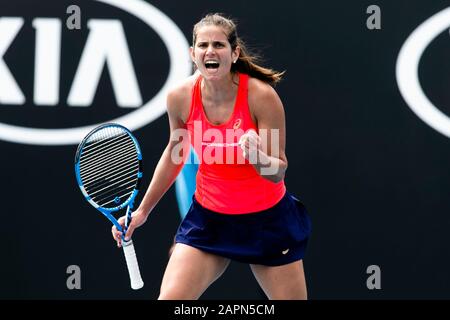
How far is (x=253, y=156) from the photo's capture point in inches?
138

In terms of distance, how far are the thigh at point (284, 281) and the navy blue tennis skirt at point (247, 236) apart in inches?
1.2

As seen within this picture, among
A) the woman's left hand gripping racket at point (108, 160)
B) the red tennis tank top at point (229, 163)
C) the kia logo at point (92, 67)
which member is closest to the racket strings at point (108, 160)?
the woman's left hand gripping racket at point (108, 160)

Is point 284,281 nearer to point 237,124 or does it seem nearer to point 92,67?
point 237,124

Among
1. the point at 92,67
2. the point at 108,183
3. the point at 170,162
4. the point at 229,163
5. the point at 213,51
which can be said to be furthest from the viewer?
the point at 92,67

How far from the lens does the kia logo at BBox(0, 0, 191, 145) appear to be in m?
5.05

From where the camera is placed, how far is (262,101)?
12.6ft

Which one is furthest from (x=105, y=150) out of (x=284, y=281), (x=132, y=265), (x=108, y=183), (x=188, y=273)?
(x=284, y=281)

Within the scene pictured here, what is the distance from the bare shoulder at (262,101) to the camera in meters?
3.83

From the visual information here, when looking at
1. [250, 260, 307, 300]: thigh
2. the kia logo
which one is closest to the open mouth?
[250, 260, 307, 300]: thigh

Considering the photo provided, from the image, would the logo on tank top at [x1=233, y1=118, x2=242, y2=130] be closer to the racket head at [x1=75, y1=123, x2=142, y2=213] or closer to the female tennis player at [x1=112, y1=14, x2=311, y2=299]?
the female tennis player at [x1=112, y1=14, x2=311, y2=299]

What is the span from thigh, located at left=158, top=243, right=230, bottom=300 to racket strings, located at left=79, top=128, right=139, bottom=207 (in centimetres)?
46

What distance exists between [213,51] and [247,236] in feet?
2.46

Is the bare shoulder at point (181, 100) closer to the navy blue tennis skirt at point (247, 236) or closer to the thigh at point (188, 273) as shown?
the navy blue tennis skirt at point (247, 236)
